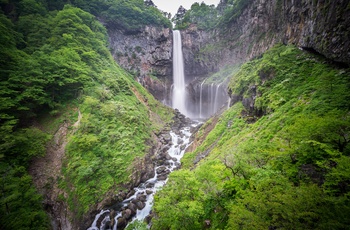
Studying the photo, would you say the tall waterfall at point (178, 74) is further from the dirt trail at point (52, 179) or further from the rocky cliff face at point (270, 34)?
the dirt trail at point (52, 179)

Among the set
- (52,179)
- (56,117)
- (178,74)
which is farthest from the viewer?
(178,74)

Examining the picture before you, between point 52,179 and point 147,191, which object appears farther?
point 147,191

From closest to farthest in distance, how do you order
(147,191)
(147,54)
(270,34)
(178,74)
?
(147,191) → (270,34) → (147,54) → (178,74)

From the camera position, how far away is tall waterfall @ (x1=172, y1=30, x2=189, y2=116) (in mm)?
49812

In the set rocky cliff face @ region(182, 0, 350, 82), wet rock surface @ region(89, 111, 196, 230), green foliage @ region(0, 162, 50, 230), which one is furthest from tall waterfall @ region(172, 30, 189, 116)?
green foliage @ region(0, 162, 50, 230)

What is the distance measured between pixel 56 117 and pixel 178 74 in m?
39.2

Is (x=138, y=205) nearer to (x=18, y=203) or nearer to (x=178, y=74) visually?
(x=18, y=203)

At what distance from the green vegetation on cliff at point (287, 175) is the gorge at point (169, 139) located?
5 cm

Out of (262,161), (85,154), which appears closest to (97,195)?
(85,154)

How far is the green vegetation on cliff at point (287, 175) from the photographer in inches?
180

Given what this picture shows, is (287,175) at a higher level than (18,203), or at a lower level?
higher

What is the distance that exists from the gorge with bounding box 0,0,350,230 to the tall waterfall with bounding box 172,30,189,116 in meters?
15.8

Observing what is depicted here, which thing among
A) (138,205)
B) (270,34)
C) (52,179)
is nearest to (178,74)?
(270,34)

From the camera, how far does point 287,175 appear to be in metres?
6.43
